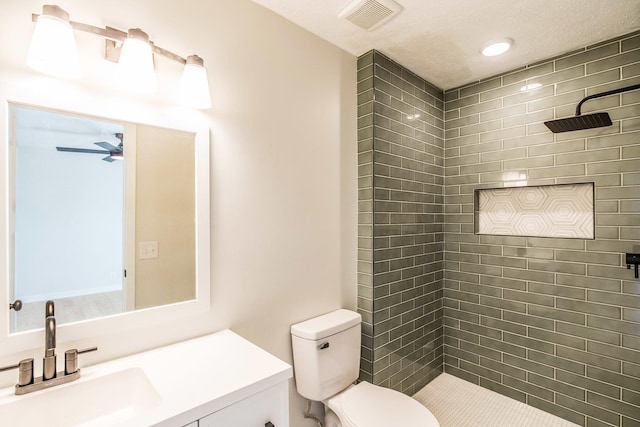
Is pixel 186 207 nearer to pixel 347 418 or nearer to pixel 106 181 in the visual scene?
pixel 106 181

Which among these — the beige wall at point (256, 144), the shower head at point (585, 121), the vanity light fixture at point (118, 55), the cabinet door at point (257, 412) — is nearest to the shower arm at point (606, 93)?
the shower head at point (585, 121)

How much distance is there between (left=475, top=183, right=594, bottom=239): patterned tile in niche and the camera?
202cm

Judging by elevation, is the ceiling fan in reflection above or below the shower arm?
below

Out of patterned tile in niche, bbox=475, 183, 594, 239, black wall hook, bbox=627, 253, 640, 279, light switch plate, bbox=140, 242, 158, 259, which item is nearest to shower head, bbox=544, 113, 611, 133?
patterned tile in niche, bbox=475, 183, 594, 239

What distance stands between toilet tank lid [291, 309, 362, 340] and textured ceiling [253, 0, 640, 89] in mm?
1700

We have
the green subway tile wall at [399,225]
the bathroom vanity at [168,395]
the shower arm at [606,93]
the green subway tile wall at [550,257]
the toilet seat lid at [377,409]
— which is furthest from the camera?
the green subway tile wall at [399,225]

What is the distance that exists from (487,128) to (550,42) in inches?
25.2

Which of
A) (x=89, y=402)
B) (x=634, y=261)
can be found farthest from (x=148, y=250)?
(x=634, y=261)

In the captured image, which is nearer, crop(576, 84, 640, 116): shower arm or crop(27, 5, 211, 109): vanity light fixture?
crop(27, 5, 211, 109): vanity light fixture

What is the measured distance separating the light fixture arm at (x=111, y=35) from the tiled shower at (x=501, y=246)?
4.03 ft

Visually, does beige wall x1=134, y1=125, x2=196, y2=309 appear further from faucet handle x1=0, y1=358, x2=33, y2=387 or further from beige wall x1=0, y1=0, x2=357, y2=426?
faucet handle x1=0, y1=358, x2=33, y2=387

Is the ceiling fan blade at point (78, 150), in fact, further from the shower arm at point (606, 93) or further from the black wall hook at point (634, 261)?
the black wall hook at point (634, 261)

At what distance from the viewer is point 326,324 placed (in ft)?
5.57

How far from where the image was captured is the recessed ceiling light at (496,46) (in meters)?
1.87
